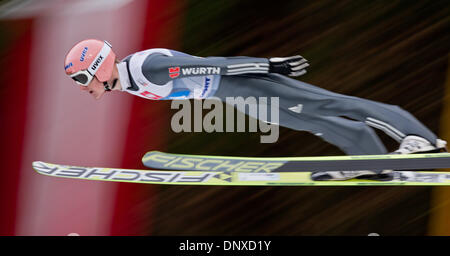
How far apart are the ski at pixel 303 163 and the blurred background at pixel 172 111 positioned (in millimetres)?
558

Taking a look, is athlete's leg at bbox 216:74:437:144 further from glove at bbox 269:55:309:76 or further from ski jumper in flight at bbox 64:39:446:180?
glove at bbox 269:55:309:76

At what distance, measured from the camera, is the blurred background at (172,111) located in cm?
316

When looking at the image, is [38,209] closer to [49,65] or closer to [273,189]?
[49,65]

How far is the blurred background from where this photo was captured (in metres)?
3.16

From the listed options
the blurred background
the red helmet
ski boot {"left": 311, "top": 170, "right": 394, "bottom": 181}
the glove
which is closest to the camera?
the glove

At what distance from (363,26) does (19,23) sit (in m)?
2.53

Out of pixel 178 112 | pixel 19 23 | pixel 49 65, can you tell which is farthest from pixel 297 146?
pixel 19 23

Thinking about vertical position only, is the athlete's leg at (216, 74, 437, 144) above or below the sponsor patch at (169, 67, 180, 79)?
below

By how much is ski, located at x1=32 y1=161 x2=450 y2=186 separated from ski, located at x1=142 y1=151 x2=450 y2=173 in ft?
0.16

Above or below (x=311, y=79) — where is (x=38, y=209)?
below

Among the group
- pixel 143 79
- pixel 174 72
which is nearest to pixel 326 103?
pixel 174 72

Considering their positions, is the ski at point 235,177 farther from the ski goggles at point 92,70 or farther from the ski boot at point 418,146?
the ski goggles at point 92,70

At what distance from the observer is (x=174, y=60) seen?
233 cm

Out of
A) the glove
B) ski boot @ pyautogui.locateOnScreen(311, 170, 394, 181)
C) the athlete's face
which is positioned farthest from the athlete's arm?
ski boot @ pyautogui.locateOnScreen(311, 170, 394, 181)
